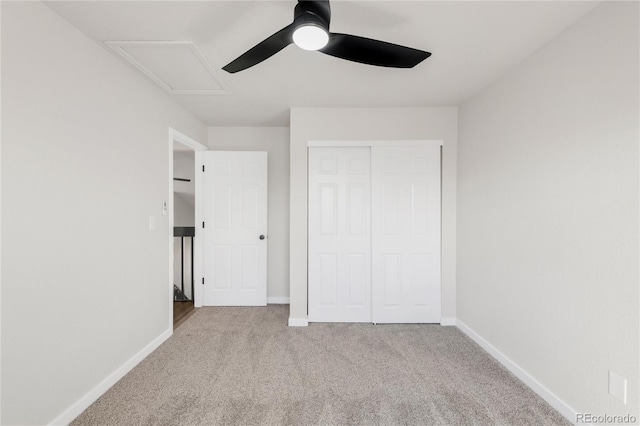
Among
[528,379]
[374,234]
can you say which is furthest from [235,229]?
[528,379]

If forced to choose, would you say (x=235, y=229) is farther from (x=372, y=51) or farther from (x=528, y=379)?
(x=528, y=379)

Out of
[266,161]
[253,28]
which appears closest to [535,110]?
[253,28]

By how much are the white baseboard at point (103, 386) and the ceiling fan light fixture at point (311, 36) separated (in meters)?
2.38

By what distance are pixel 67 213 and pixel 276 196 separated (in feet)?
7.23

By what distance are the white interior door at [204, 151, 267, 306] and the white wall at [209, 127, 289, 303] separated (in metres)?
0.21

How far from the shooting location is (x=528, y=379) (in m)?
1.84

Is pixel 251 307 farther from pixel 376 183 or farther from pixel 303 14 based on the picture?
pixel 303 14

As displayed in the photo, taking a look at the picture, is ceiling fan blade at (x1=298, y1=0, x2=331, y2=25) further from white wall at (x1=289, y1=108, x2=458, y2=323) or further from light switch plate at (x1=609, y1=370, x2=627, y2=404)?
light switch plate at (x1=609, y1=370, x2=627, y2=404)

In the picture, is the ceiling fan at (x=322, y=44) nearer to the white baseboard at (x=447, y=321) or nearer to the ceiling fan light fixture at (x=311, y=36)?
the ceiling fan light fixture at (x=311, y=36)

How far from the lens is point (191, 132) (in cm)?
299

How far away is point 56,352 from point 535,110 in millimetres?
3298

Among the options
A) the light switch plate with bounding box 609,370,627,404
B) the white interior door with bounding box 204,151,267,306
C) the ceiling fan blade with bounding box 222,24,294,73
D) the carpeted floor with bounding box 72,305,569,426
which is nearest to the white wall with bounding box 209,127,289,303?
the white interior door with bounding box 204,151,267,306

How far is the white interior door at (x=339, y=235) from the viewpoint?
9.36 feet

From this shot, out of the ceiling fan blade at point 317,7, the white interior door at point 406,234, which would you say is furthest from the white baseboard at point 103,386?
the ceiling fan blade at point 317,7
